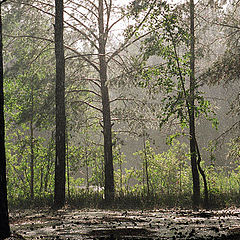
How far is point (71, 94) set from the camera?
13.5m

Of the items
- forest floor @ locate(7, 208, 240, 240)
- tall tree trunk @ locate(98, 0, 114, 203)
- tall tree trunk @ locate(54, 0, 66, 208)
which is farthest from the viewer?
tall tree trunk @ locate(98, 0, 114, 203)

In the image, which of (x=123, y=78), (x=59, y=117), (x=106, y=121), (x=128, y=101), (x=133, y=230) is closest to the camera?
(x=133, y=230)

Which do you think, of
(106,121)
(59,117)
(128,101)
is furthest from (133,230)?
(128,101)

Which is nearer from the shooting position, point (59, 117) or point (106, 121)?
point (59, 117)

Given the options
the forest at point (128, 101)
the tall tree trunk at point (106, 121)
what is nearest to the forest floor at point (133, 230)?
the forest at point (128, 101)

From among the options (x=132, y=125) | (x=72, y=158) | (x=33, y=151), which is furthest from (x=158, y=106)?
(x=33, y=151)

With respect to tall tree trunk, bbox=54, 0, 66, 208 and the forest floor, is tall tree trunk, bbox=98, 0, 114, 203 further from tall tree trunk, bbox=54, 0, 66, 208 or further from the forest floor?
the forest floor

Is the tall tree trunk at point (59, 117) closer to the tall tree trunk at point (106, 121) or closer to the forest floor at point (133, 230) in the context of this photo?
the tall tree trunk at point (106, 121)

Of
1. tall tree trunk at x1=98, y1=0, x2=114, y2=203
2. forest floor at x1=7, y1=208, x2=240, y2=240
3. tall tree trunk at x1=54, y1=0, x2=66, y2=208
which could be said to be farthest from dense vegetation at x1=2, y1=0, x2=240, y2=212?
forest floor at x1=7, y1=208, x2=240, y2=240

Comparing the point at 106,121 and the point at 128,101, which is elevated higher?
the point at 128,101

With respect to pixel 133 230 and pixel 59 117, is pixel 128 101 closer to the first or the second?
pixel 59 117

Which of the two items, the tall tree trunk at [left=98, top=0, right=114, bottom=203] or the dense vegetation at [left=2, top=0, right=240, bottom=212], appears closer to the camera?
the dense vegetation at [left=2, top=0, right=240, bottom=212]

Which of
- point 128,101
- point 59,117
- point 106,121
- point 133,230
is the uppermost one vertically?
point 128,101

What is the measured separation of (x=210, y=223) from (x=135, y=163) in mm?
28235
